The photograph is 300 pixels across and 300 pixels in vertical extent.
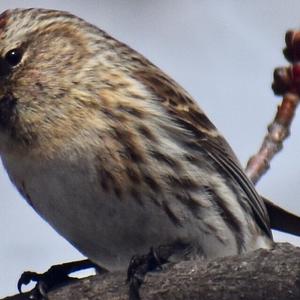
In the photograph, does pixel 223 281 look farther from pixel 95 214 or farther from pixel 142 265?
pixel 95 214

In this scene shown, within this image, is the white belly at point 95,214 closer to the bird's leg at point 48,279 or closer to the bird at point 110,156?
the bird at point 110,156

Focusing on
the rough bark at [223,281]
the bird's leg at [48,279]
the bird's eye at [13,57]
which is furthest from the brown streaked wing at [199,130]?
the rough bark at [223,281]

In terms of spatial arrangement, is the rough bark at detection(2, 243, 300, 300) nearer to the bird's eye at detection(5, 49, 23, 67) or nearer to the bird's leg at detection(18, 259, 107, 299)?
the bird's leg at detection(18, 259, 107, 299)

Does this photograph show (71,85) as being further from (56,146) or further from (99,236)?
(99,236)

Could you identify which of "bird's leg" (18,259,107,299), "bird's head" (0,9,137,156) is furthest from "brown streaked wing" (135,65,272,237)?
"bird's leg" (18,259,107,299)

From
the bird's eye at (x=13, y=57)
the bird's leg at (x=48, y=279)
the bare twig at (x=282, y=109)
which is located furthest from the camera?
the bird's eye at (x=13, y=57)

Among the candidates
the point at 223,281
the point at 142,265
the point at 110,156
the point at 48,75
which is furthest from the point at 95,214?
the point at 223,281
